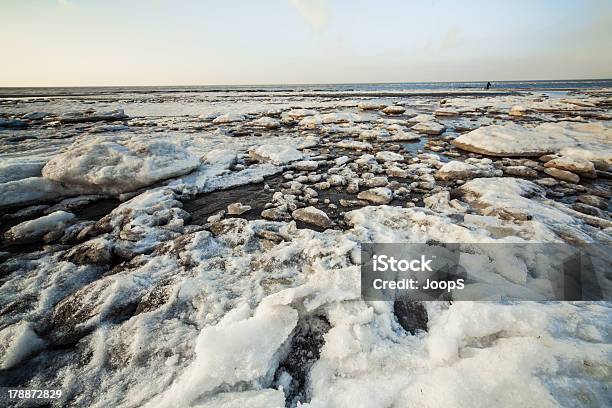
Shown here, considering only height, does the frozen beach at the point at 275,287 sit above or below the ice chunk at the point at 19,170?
below

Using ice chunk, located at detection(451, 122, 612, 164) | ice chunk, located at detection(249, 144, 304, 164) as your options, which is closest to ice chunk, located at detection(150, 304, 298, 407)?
ice chunk, located at detection(249, 144, 304, 164)

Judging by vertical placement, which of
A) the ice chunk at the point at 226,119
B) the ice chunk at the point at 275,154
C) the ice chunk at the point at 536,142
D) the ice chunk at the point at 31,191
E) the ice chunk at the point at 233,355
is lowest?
the ice chunk at the point at 233,355

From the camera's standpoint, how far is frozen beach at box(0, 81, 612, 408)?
142cm

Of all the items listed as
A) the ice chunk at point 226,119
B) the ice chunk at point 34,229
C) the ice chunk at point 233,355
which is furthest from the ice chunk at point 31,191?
the ice chunk at point 226,119

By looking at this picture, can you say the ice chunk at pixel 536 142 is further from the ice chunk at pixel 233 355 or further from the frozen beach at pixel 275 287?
the ice chunk at pixel 233 355

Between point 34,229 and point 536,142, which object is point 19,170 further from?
point 536,142

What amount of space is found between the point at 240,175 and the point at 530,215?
4225mm

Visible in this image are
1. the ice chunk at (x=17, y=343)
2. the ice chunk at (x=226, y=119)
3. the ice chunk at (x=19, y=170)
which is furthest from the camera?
the ice chunk at (x=226, y=119)

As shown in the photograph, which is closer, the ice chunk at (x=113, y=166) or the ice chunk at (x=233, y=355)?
the ice chunk at (x=233, y=355)

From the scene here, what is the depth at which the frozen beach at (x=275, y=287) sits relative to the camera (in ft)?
4.67

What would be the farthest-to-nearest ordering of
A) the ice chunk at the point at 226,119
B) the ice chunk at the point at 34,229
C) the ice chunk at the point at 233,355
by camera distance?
the ice chunk at the point at 226,119 < the ice chunk at the point at 34,229 < the ice chunk at the point at 233,355

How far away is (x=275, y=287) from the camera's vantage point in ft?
7.19

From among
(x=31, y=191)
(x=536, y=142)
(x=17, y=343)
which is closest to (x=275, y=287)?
(x=17, y=343)

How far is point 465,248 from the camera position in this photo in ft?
8.58
